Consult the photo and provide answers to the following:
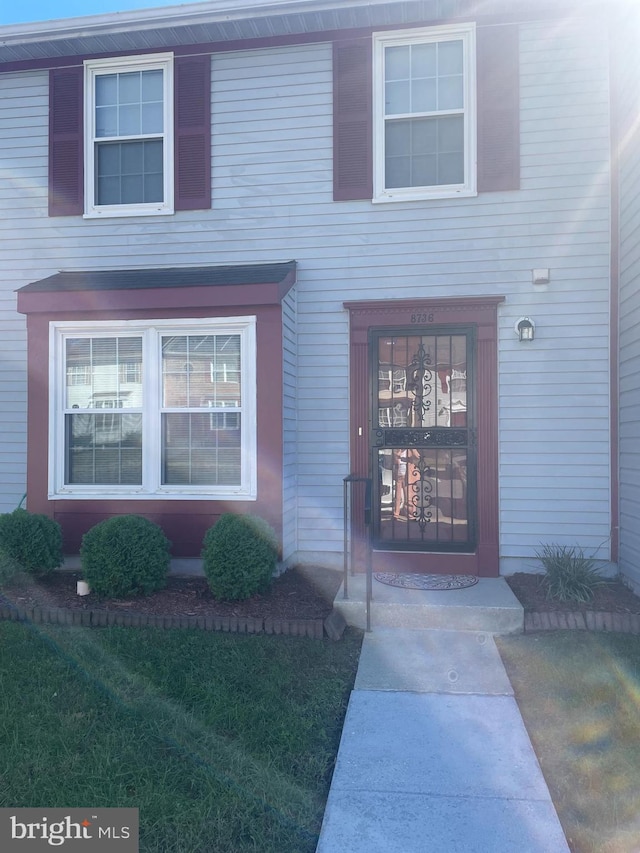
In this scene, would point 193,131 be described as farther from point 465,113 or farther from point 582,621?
point 582,621

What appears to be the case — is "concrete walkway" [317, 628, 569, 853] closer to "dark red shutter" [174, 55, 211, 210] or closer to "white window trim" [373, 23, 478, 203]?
"white window trim" [373, 23, 478, 203]

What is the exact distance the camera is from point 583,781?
2936 millimetres

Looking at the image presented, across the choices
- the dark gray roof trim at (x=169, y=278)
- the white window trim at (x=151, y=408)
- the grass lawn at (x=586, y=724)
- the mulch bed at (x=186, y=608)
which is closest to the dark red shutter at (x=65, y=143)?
the dark gray roof trim at (x=169, y=278)

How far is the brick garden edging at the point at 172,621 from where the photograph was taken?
4.66m

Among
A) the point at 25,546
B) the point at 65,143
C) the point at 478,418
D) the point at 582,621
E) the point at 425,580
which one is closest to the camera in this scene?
the point at 582,621

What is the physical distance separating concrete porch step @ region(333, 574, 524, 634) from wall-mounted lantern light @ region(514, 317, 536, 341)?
221 centimetres

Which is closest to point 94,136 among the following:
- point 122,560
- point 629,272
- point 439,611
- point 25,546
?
point 25,546

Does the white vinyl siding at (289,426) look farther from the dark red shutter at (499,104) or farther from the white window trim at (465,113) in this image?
the dark red shutter at (499,104)

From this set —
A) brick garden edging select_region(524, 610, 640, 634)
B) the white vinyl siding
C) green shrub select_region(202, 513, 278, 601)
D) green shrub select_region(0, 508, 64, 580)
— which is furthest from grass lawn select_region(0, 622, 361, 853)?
the white vinyl siding

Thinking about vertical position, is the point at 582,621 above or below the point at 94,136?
below

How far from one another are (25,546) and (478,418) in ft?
13.0

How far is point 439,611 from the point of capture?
4871 millimetres

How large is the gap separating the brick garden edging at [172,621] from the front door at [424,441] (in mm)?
1638

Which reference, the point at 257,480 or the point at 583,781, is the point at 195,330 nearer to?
the point at 257,480
